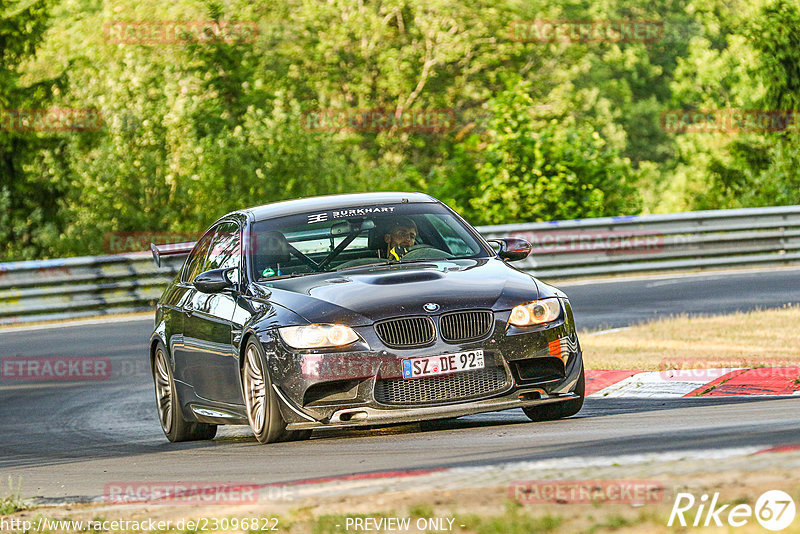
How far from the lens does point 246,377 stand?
906 cm

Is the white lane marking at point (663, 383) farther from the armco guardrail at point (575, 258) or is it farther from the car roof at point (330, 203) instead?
the armco guardrail at point (575, 258)

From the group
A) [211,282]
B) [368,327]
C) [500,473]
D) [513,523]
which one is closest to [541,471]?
[500,473]

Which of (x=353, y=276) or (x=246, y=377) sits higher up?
(x=353, y=276)

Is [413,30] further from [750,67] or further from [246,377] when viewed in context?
[246,377]

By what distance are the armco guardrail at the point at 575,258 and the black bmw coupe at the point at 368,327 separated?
1248 cm

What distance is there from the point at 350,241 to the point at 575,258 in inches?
563

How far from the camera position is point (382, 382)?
332 inches

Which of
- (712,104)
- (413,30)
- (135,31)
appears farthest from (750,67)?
(135,31)

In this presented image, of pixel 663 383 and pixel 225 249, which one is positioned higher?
pixel 225 249

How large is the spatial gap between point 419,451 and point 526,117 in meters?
20.6

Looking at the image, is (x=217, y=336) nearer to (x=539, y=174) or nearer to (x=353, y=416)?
(x=353, y=416)

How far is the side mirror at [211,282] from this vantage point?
9641 mm

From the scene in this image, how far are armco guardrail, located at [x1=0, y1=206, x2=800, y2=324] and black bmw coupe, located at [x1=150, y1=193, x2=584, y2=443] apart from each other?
491 inches

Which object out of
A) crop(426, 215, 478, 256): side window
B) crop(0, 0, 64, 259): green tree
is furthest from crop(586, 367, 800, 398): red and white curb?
crop(0, 0, 64, 259): green tree
